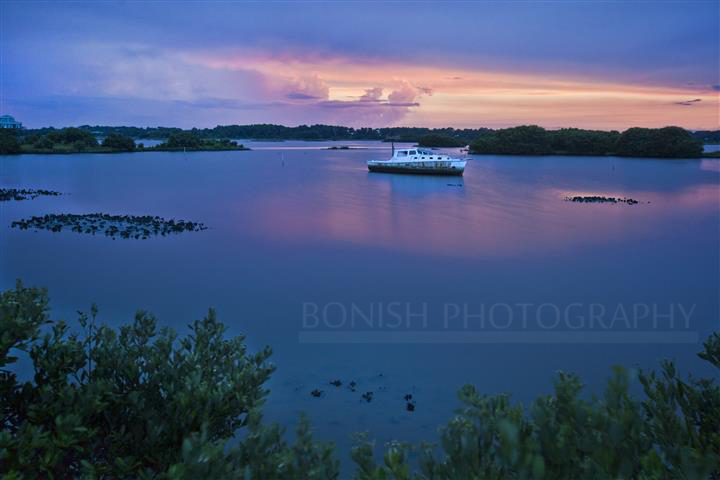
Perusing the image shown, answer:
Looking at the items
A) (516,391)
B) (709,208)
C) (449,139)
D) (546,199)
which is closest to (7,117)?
(449,139)

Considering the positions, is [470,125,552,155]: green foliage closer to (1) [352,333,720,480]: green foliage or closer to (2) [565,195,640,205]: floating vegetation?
(2) [565,195,640,205]: floating vegetation

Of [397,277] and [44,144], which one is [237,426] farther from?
[44,144]

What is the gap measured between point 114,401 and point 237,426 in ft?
3.46

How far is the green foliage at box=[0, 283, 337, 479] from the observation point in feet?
13.2

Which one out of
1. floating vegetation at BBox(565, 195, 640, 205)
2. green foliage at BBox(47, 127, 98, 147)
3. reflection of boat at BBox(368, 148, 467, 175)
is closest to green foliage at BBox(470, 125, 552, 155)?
reflection of boat at BBox(368, 148, 467, 175)

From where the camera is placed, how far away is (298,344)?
37.2 ft

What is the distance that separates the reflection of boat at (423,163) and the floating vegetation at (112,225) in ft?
93.4

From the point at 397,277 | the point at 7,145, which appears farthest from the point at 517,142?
the point at 397,277

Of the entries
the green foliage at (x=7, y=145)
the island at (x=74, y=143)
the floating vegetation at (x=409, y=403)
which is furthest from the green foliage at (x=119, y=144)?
the floating vegetation at (x=409, y=403)

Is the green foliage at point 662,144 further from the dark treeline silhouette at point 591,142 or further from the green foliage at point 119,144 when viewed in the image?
the green foliage at point 119,144

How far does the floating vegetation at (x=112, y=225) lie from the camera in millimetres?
23406

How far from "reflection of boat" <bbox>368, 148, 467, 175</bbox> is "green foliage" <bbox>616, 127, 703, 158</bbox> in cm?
4562

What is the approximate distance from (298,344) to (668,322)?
8165 mm

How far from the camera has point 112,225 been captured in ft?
80.9
